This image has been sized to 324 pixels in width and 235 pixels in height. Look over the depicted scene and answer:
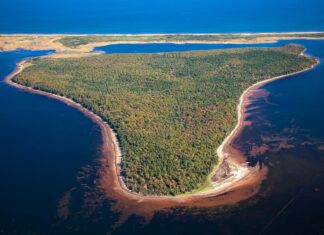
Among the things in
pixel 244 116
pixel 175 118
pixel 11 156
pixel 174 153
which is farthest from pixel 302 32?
pixel 11 156

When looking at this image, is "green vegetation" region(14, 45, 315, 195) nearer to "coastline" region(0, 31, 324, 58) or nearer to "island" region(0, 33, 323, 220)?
"island" region(0, 33, 323, 220)

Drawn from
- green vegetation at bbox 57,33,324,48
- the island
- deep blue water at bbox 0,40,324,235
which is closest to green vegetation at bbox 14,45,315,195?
the island

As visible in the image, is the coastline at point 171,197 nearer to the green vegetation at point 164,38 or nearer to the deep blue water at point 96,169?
the deep blue water at point 96,169

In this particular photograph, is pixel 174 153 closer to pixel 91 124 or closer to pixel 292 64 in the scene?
pixel 91 124

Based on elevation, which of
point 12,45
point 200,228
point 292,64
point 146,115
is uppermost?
point 12,45

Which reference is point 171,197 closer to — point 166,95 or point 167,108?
point 167,108

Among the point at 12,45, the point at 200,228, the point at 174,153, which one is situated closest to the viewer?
the point at 200,228

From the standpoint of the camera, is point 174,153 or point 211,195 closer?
point 211,195
